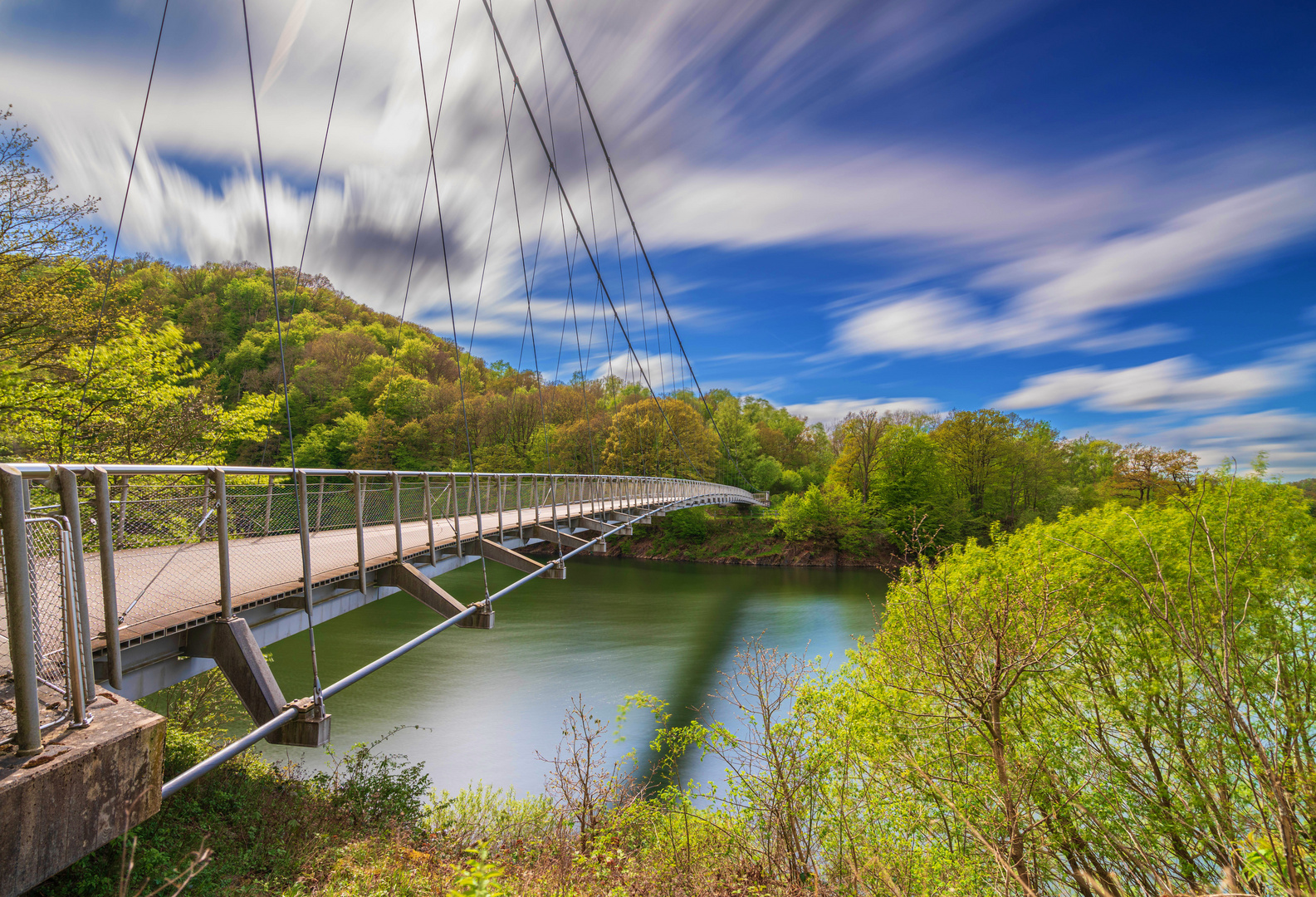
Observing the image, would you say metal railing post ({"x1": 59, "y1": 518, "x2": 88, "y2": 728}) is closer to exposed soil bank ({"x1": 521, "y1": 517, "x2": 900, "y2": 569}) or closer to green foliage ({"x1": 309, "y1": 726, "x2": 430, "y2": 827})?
green foliage ({"x1": 309, "y1": 726, "x2": 430, "y2": 827})

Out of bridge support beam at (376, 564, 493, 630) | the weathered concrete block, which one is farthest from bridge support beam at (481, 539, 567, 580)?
the weathered concrete block

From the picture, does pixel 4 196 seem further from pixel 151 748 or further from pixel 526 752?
pixel 526 752

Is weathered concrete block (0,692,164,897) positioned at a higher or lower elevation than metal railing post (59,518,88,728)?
lower

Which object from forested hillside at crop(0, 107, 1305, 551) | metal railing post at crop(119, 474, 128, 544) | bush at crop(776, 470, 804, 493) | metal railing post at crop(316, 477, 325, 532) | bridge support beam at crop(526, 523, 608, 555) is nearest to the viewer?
metal railing post at crop(119, 474, 128, 544)

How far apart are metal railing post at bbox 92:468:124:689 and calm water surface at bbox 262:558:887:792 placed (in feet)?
29.4

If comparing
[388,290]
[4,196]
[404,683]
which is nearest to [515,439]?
[404,683]

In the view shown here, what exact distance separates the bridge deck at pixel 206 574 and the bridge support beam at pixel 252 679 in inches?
6.1

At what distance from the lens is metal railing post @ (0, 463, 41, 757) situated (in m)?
1.70

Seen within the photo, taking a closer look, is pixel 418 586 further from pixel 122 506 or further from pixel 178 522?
pixel 122 506

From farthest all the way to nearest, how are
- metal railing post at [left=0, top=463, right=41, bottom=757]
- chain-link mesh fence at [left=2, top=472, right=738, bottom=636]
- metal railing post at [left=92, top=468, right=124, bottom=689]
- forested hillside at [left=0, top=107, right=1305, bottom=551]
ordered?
forested hillside at [left=0, top=107, right=1305, bottom=551]
chain-link mesh fence at [left=2, top=472, right=738, bottom=636]
metal railing post at [left=92, top=468, right=124, bottom=689]
metal railing post at [left=0, top=463, right=41, bottom=757]

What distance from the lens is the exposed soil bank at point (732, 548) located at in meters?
35.7

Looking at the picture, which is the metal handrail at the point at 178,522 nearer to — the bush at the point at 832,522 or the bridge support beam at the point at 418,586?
the bridge support beam at the point at 418,586

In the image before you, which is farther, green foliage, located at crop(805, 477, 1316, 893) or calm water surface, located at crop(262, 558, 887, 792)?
calm water surface, located at crop(262, 558, 887, 792)

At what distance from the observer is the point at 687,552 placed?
3766cm
